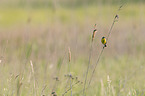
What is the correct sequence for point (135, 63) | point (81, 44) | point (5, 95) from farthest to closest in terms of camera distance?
point (81, 44), point (135, 63), point (5, 95)

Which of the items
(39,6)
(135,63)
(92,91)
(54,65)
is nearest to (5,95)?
(92,91)

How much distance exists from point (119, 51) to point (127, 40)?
1.12 metres

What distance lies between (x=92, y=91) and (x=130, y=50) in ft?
10.9

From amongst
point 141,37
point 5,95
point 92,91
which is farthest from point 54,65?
point 141,37

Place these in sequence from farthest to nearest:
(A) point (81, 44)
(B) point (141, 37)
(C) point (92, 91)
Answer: (A) point (81, 44) < (B) point (141, 37) < (C) point (92, 91)

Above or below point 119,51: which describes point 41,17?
above

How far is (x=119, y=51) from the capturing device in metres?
5.23

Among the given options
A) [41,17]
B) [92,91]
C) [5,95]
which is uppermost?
[41,17]

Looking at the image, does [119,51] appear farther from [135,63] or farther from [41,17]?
[41,17]

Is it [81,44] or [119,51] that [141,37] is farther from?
[81,44]

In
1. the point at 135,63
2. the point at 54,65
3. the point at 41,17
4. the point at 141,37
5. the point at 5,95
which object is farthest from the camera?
the point at 41,17

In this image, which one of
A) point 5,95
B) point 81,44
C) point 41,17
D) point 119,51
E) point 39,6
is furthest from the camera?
point 39,6

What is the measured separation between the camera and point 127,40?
245 inches

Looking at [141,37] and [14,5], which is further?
[14,5]
